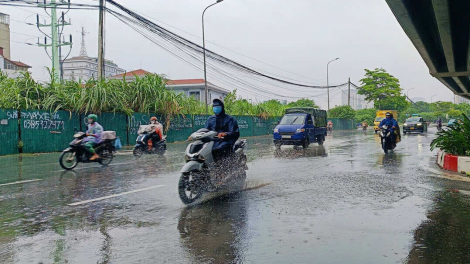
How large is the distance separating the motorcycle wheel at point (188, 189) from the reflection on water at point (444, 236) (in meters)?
3.40

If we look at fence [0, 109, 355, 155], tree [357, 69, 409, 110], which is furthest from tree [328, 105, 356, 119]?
fence [0, 109, 355, 155]

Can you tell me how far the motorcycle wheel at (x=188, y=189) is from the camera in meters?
6.64

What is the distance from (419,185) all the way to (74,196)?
261 inches

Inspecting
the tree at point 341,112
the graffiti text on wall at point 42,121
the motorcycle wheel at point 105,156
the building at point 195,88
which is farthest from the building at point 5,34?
the motorcycle wheel at point 105,156

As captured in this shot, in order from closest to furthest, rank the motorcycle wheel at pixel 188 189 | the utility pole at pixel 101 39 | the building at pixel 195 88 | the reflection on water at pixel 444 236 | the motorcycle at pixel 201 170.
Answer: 1. the reflection on water at pixel 444 236
2. the motorcycle wheel at pixel 188 189
3. the motorcycle at pixel 201 170
4. the utility pole at pixel 101 39
5. the building at pixel 195 88

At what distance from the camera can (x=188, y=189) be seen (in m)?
6.79

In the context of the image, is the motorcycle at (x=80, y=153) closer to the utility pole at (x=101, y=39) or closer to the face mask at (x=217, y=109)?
the face mask at (x=217, y=109)

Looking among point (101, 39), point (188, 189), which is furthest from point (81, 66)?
point (188, 189)

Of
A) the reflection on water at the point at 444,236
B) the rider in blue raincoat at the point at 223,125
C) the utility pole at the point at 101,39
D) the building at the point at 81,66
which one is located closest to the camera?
the reflection on water at the point at 444,236

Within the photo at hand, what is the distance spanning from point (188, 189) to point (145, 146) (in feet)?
32.6

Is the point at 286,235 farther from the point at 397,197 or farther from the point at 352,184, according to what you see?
the point at 352,184

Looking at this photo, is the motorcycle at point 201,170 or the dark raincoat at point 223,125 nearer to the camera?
the motorcycle at point 201,170

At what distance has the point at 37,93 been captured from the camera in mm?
19906

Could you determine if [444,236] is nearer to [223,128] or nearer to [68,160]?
[223,128]
